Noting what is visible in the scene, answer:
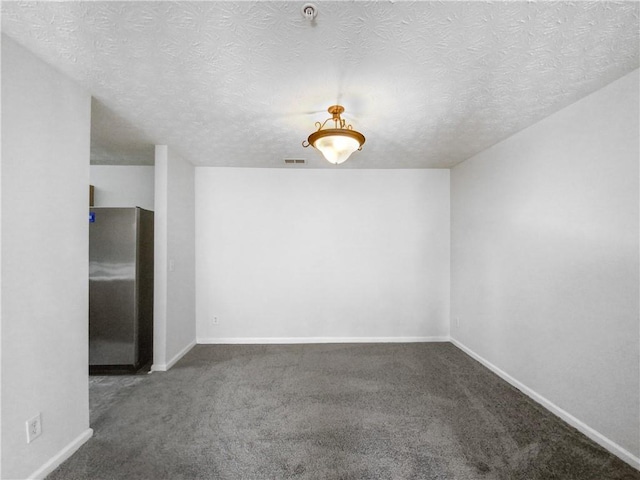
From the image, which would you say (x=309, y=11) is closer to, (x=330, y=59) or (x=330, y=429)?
(x=330, y=59)

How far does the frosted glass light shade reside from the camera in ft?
7.56

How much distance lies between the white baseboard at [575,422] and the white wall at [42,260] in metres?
3.48

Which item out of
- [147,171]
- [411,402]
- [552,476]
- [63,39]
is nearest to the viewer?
[63,39]

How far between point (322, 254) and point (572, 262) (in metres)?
2.75

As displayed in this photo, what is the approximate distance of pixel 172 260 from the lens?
3521 mm

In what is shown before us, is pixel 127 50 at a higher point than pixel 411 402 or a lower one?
Result: higher

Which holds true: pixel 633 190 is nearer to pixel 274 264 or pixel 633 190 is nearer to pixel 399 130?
pixel 399 130

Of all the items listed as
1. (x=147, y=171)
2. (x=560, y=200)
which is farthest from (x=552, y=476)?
(x=147, y=171)

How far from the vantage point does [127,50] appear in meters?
1.67

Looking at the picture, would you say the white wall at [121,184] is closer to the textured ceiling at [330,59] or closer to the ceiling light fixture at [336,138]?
the textured ceiling at [330,59]

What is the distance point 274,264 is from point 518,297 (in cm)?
289

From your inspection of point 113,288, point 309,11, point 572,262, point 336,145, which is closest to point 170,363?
point 113,288

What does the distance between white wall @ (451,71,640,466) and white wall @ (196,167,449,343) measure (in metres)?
0.96

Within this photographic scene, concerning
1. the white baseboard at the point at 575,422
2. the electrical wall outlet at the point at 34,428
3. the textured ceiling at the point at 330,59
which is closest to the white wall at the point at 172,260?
the textured ceiling at the point at 330,59
